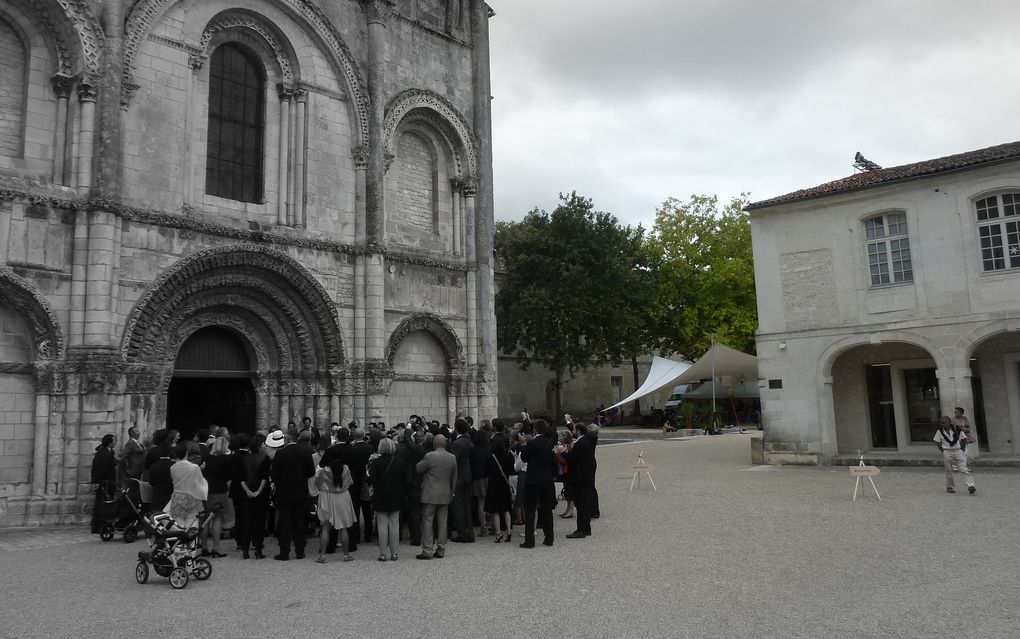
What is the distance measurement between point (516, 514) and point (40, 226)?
9796mm

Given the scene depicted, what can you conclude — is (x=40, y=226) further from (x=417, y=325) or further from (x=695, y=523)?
(x=695, y=523)

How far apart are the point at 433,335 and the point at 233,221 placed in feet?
19.7

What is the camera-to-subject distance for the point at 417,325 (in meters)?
18.7

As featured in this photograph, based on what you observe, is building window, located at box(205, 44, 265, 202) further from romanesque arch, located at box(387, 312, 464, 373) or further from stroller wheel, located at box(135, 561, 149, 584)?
stroller wheel, located at box(135, 561, 149, 584)

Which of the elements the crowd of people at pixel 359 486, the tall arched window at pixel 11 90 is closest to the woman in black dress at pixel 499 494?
the crowd of people at pixel 359 486

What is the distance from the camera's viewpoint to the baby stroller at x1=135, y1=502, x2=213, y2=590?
777cm

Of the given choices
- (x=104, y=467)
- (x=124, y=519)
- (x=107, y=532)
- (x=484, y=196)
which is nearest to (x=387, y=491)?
(x=124, y=519)

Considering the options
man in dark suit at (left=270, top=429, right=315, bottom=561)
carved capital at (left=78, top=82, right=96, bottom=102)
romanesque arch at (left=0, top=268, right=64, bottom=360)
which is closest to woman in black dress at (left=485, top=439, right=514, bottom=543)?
man in dark suit at (left=270, top=429, right=315, bottom=561)

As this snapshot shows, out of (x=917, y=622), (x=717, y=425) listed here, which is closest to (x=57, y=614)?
(x=917, y=622)

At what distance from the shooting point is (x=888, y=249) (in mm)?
18812

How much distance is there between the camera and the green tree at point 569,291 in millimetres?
35562

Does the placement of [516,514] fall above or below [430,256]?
below

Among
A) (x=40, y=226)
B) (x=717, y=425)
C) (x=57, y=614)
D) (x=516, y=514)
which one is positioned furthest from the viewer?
(x=717, y=425)

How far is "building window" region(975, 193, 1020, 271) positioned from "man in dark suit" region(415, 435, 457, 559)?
1501cm
